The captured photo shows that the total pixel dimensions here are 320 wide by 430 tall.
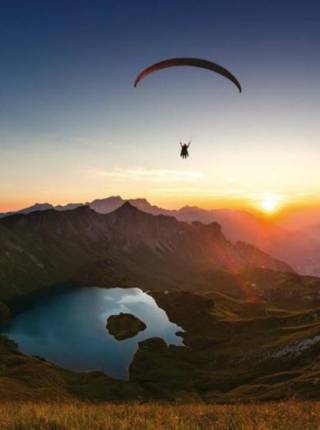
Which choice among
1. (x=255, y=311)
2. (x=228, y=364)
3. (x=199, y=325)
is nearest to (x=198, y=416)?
(x=228, y=364)

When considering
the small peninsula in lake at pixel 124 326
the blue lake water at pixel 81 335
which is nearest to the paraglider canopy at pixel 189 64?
the blue lake water at pixel 81 335

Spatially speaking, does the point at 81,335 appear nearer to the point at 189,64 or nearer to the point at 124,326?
the point at 124,326

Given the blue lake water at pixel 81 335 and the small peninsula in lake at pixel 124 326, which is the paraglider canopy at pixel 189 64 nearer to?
the blue lake water at pixel 81 335

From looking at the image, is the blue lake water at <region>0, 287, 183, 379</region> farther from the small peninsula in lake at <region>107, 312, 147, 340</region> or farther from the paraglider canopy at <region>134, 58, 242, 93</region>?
the paraglider canopy at <region>134, 58, 242, 93</region>

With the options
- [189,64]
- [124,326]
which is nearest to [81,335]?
[124,326]

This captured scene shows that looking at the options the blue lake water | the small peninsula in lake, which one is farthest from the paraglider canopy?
the small peninsula in lake
